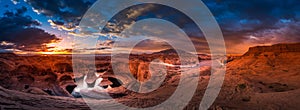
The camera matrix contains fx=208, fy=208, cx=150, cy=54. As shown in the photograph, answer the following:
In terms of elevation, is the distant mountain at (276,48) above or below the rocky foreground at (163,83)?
above

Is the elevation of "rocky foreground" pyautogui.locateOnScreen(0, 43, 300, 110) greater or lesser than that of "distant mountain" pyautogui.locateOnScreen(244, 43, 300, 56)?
lesser

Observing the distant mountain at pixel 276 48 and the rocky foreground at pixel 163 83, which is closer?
the rocky foreground at pixel 163 83

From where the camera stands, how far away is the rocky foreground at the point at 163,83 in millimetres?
8711

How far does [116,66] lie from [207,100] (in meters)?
12.9

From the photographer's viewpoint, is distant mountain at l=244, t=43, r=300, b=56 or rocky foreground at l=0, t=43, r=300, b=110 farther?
distant mountain at l=244, t=43, r=300, b=56

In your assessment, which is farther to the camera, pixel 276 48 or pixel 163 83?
pixel 163 83

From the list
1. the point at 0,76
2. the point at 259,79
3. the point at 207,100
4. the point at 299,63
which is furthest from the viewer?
the point at 0,76

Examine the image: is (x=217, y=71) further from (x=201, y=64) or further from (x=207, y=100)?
(x=207, y=100)

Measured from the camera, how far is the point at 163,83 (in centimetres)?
1683

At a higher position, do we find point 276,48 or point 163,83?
point 276,48

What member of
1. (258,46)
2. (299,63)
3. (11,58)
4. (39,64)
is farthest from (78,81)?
(299,63)

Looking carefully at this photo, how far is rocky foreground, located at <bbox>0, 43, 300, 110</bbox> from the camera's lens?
8.71 m

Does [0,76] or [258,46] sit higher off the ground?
[258,46]

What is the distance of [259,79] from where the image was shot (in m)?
12.0
